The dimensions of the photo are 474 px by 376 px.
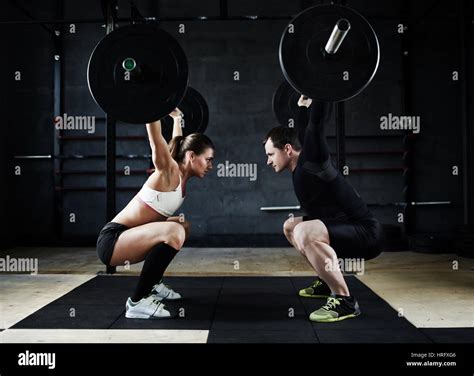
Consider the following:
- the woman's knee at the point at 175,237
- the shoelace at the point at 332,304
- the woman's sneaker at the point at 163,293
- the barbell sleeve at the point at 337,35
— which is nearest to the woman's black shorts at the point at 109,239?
the woman's knee at the point at 175,237

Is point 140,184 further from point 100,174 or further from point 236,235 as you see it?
point 236,235

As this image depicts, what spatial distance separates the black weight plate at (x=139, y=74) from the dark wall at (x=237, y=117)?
3408 millimetres

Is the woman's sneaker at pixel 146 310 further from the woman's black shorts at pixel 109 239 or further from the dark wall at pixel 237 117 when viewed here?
the dark wall at pixel 237 117

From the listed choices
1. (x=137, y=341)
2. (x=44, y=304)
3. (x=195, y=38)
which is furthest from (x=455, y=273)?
(x=195, y=38)

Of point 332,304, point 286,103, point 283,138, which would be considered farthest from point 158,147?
point 286,103

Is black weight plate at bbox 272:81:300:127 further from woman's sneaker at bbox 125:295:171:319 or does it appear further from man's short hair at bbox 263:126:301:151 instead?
woman's sneaker at bbox 125:295:171:319

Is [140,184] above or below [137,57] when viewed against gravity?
below

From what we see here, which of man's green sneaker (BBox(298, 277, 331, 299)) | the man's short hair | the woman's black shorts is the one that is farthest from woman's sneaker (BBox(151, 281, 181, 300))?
the man's short hair

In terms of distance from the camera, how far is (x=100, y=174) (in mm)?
6012

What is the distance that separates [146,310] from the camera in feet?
8.64

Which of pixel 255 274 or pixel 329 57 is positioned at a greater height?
pixel 329 57

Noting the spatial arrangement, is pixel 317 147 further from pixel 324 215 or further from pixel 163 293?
pixel 163 293

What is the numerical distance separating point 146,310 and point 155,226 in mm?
439

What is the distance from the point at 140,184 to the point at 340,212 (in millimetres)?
3625
